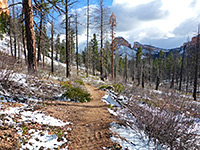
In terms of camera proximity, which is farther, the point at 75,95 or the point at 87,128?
the point at 75,95

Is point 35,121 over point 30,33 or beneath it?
beneath

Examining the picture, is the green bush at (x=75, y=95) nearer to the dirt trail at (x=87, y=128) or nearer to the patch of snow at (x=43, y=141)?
the dirt trail at (x=87, y=128)

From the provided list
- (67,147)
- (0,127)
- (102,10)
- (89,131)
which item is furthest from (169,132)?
(102,10)

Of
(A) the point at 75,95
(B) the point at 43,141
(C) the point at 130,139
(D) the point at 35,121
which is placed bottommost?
(C) the point at 130,139

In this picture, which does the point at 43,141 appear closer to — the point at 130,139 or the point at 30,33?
the point at 130,139

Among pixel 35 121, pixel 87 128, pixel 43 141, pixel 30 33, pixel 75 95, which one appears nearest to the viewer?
pixel 43 141

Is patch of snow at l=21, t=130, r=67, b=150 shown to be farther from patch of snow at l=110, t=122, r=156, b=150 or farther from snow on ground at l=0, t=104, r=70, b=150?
patch of snow at l=110, t=122, r=156, b=150

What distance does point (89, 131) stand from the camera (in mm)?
3826

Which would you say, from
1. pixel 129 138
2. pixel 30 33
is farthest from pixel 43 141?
pixel 30 33

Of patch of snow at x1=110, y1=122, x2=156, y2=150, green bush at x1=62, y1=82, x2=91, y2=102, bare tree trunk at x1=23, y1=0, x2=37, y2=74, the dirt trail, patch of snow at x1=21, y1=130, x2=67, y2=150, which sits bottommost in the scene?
patch of snow at x1=110, y1=122, x2=156, y2=150

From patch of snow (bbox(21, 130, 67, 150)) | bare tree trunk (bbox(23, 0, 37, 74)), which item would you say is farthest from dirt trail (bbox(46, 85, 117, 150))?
bare tree trunk (bbox(23, 0, 37, 74))

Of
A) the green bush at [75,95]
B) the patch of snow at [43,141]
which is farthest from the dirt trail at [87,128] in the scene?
the green bush at [75,95]

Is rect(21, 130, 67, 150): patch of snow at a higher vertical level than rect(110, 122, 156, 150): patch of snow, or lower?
higher

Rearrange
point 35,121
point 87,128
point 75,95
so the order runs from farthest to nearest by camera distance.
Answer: point 75,95 < point 87,128 < point 35,121
